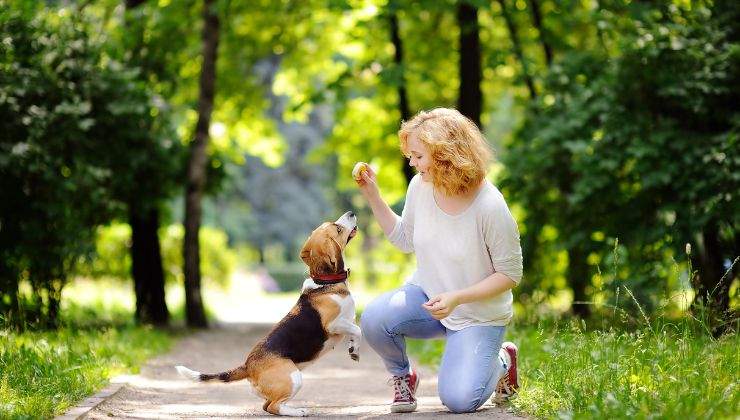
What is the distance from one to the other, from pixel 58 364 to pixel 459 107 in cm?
967

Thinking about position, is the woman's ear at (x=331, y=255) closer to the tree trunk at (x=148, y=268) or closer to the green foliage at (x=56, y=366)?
the green foliage at (x=56, y=366)

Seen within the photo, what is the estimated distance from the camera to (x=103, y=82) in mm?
11695

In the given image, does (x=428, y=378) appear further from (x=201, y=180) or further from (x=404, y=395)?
(x=201, y=180)

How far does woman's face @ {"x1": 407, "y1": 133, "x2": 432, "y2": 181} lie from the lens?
18.7 feet

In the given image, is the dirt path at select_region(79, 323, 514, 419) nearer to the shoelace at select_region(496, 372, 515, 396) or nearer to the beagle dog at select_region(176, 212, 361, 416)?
the shoelace at select_region(496, 372, 515, 396)

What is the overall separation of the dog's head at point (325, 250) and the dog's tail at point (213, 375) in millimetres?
773

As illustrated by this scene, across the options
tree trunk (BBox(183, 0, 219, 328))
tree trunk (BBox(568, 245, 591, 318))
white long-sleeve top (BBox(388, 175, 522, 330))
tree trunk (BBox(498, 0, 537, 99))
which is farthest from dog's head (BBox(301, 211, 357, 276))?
tree trunk (BBox(498, 0, 537, 99))

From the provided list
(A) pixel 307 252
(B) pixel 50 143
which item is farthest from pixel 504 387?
(B) pixel 50 143

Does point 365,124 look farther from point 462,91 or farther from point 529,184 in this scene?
point 529,184

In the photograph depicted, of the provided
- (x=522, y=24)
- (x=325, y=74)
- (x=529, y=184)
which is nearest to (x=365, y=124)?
(x=325, y=74)

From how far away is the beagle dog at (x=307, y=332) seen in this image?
5.75 m

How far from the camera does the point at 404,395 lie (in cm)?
597

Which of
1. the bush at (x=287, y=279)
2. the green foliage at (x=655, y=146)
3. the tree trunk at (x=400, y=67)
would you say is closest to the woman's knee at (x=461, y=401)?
the green foliage at (x=655, y=146)

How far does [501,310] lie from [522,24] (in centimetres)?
1269
